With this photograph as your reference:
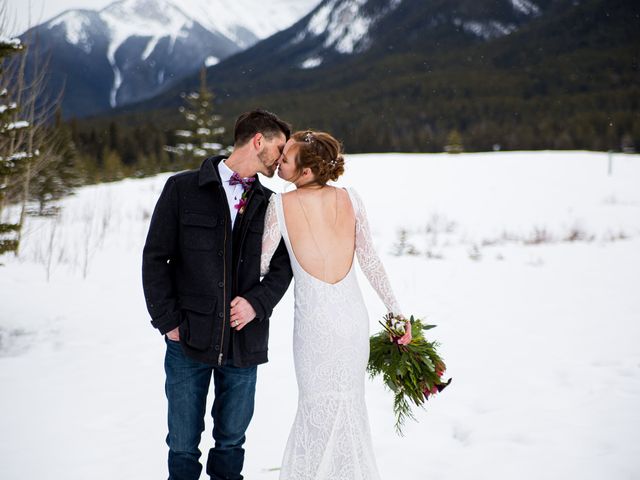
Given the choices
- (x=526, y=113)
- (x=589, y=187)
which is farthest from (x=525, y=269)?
(x=526, y=113)

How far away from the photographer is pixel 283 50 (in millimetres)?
197250

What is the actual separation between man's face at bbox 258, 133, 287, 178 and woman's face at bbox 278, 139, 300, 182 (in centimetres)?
5

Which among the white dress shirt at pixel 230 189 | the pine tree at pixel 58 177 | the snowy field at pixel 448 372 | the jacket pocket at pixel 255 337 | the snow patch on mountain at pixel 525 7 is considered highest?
the snow patch on mountain at pixel 525 7

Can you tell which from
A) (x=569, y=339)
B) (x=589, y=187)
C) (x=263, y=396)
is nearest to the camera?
(x=263, y=396)

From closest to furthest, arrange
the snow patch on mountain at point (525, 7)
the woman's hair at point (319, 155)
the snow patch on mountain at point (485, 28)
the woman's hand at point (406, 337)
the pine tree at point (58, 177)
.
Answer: the woman's hair at point (319, 155) → the woman's hand at point (406, 337) → the pine tree at point (58, 177) → the snow patch on mountain at point (485, 28) → the snow patch on mountain at point (525, 7)

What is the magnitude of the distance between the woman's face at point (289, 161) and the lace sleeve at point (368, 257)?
1.05 ft

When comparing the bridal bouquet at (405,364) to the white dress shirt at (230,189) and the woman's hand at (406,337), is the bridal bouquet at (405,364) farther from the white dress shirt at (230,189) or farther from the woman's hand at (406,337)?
the white dress shirt at (230,189)

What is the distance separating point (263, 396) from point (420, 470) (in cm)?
161

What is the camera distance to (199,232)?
2.42 m

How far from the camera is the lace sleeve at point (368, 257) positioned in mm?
2548

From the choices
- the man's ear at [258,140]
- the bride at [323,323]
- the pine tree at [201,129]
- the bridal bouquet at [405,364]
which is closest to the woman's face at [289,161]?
the bride at [323,323]

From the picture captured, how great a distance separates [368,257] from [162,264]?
3.38 feet

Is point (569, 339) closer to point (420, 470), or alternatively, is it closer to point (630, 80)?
point (420, 470)

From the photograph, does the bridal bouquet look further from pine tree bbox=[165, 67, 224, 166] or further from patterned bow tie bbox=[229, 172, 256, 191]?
pine tree bbox=[165, 67, 224, 166]
